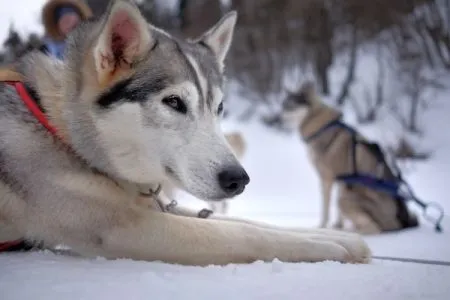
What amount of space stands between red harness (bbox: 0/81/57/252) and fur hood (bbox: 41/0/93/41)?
1872 mm

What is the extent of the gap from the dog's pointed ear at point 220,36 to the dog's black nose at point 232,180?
801 millimetres

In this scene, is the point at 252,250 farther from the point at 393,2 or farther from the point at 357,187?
the point at 393,2

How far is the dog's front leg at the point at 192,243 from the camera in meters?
1.41

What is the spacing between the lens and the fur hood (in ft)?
11.3

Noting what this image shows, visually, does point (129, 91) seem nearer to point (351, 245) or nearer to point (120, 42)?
point (120, 42)

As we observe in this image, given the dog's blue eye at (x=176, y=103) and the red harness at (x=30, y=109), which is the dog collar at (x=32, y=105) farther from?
the dog's blue eye at (x=176, y=103)

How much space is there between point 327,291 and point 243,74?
12.7 meters

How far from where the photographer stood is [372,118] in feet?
31.7

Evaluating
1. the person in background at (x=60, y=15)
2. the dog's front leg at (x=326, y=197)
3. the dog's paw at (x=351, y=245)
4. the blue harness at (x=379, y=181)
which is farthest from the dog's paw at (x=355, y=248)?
the dog's front leg at (x=326, y=197)

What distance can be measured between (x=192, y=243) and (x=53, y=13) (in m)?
2.90

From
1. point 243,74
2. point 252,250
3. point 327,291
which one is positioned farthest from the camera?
point 243,74

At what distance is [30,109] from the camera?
163 centimetres

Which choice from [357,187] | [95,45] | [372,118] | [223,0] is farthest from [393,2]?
[95,45]

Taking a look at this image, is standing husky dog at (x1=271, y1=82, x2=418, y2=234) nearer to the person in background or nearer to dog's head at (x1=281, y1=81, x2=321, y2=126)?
dog's head at (x1=281, y1=81, x2=321, y2=126)
